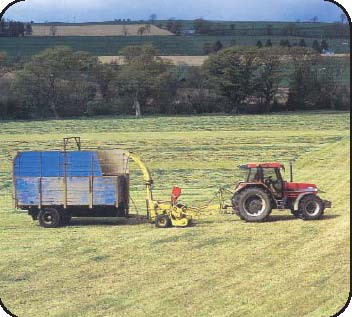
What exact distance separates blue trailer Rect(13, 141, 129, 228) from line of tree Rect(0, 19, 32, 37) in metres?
1.32

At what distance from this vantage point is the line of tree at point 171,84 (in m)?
10.1

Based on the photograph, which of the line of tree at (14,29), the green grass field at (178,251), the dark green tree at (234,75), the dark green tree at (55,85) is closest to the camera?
the green grass field at (178,251)

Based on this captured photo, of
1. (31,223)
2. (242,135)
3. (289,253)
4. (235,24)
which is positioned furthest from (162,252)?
(242,135)

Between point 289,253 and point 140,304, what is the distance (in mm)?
1960

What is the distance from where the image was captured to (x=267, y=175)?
9711mm

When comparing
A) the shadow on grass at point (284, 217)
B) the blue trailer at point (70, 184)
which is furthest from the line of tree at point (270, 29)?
the shadow on grass at point (284, 217)

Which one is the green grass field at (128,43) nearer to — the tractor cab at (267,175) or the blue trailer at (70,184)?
the blue trailer at (70,184)

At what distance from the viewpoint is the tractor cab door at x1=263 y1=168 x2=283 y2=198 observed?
9.72m

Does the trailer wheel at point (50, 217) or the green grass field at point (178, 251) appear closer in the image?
the green grass field at point (178, 251)

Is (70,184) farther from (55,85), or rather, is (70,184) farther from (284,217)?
(284,217)

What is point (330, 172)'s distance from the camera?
1273 cm

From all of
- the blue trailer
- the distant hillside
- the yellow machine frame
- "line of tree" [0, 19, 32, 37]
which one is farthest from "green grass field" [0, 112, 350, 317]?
"line of tree" [0, 19, 32, 37]

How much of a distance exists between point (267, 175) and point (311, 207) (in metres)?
0.73

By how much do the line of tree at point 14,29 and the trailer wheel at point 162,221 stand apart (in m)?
2.57
